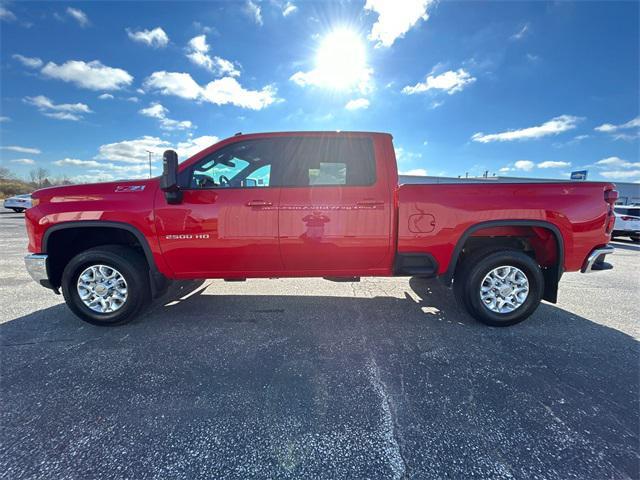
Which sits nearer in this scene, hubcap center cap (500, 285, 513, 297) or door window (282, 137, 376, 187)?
door window (282, 137, 376, 187)

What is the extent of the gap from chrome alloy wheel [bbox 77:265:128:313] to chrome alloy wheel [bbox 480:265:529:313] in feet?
13.6

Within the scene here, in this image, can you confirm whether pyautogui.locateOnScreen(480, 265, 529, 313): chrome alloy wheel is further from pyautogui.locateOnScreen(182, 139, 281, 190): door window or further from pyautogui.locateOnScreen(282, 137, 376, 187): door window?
pyautogui.locateOnScreen(182, 139, 281, 190): door window

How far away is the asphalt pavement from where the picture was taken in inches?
64.0

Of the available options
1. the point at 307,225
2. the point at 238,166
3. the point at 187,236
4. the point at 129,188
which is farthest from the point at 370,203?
the point at 129,188

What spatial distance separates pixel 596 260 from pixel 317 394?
3481 millimetres

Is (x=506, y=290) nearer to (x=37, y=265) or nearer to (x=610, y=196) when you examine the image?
(x=610, y=196)

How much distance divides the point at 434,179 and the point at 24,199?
3385cm

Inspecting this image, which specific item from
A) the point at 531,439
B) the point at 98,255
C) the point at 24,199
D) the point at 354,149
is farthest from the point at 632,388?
the point at 24,199

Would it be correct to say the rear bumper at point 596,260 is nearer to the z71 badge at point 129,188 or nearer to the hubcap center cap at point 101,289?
the z71 badge at point 129,188

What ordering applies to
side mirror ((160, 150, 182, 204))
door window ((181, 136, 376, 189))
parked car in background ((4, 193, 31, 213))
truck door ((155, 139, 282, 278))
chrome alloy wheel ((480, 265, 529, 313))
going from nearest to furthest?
side mirror ((160, 150, 182, 204)) < truck door ((155, 139, 282, 278)) < door window ((181, 136, 376, 189)) < chrome alloy wheel ((480, 265, 529, 313)) < parked car in background ((4, 193, 31, 213))

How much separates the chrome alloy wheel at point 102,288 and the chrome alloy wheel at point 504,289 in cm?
414

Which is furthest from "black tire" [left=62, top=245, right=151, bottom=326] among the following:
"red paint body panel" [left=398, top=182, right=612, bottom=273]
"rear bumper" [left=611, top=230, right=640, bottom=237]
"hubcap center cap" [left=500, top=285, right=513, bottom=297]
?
"rear bumper" [left=611, top=230, right=640, bottom=237]

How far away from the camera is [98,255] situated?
3.13 meters

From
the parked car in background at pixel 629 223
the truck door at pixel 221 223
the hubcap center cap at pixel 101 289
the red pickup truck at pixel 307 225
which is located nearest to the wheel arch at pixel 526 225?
the red pickup truck at pixel 307 225
